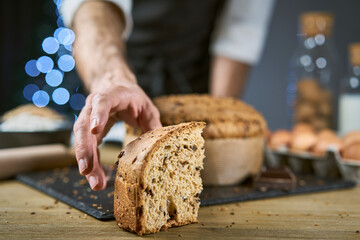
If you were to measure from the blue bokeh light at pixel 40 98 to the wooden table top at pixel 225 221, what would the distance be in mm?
2839

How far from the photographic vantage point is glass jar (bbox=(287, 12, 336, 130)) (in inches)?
100

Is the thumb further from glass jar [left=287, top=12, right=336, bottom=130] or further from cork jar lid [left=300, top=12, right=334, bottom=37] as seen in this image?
cork jar lid [left=300, top=12, right=334, bottom=37]

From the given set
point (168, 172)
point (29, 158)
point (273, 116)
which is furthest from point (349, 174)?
point (273, 116)

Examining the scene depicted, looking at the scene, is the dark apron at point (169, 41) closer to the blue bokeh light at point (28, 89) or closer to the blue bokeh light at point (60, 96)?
the blue bokeh light at point (60, 96)

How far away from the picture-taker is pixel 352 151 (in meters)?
1.82

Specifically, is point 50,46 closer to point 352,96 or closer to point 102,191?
point 352,96

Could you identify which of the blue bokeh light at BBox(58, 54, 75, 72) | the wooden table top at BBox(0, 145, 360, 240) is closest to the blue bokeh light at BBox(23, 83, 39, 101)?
the blue bokeh light at BBox(58, 54, 75, 72)

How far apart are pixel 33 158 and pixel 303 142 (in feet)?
4.17

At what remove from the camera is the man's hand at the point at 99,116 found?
3.82ft

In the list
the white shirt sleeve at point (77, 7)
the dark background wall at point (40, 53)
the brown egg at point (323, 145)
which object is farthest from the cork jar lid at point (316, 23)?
the dark background wall at point (40, 53)

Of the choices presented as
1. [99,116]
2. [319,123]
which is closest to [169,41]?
[319,123]

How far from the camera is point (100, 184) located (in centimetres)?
123

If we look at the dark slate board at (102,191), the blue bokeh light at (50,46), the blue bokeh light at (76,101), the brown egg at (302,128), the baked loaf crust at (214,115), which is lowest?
the dark slate board at (102,191)

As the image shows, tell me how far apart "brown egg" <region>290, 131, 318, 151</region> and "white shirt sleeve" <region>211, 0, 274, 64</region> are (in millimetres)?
862
